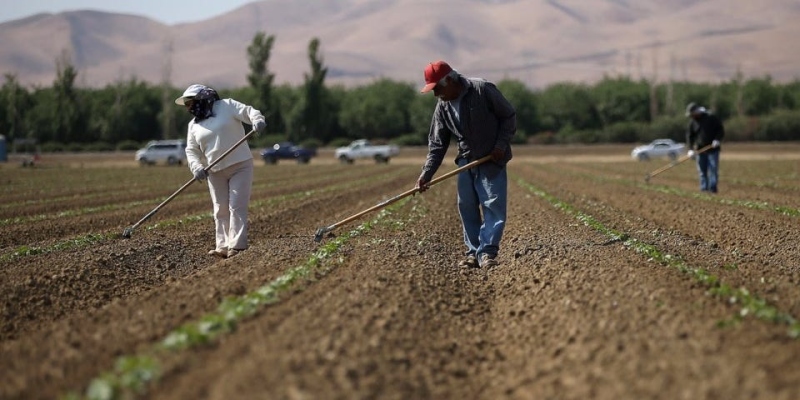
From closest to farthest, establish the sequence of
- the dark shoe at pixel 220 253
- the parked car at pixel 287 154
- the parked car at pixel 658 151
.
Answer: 1. the dark shoe at pixel 220 253
2. the parked car at pixel 658 151
3. the parked car at pixel 287 154

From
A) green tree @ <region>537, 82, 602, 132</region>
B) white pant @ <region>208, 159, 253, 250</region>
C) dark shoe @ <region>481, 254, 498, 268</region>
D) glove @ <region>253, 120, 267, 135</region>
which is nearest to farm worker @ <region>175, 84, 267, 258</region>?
white pant @ <region>208, 159, 253, 250</region>

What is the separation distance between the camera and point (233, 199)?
10922 millimetres

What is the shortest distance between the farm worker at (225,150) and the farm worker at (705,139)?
11072 mm

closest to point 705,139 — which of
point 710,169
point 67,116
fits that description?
point 710,169

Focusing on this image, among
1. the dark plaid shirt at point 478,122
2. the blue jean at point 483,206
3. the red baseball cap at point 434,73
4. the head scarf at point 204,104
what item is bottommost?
the blue jean at point 483,206

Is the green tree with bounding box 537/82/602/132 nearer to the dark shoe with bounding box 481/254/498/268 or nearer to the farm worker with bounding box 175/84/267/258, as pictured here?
the farm worker with bounding box 175/84/267/258

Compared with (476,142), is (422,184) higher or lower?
lower

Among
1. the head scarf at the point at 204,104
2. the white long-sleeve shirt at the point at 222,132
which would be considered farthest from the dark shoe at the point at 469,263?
the head scarf at the point at 204,104


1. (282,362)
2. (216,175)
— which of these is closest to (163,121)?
(216,175)

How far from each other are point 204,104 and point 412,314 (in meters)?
4.82

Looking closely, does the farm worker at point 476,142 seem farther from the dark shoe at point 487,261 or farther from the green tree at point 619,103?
the green tree at point 619,103

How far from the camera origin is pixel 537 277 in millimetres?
8688

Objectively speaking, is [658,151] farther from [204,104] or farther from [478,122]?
[478,122]

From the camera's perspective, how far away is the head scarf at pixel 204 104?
10711 millimetres
